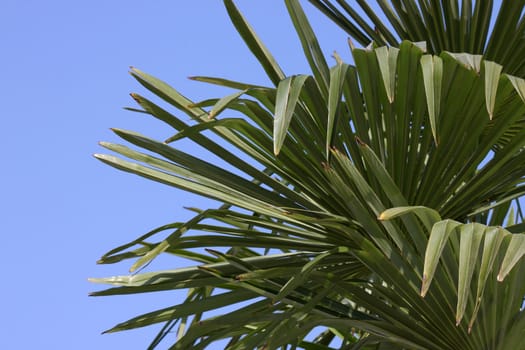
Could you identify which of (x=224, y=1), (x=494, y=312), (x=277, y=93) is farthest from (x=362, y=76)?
(x=494, y=312)

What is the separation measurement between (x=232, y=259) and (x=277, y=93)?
0.42 meters

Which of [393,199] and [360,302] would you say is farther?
[360,302]

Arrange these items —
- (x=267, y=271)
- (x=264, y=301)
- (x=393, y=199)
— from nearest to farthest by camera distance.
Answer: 1. (x=393, y=199)
2. (x=267, y=271)
3. (x=264, y=301)

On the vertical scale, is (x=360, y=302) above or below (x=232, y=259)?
below

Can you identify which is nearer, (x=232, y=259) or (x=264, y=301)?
(x=232, y=259)

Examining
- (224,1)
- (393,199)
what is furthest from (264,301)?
(224,1)

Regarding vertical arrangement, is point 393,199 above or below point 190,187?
below

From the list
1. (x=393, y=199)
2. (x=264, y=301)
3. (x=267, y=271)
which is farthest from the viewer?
(x=264, y=301)

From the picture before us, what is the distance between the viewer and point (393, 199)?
2111 mm

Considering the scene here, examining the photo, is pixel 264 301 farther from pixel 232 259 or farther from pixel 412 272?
pixel 412 272

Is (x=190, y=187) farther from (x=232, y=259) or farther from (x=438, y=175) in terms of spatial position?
(x=438, y=175)

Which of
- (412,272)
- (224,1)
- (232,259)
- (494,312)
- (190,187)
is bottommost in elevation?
(494,312)

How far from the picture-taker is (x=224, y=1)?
257 centimetres

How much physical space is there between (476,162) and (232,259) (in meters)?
0.69
